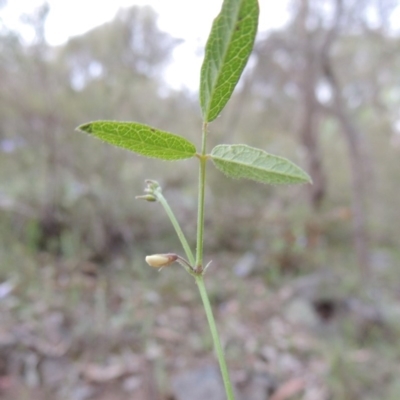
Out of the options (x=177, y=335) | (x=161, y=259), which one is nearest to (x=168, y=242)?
(x=177, y=335)

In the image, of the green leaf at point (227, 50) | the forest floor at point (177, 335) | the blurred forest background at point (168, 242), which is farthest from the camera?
the blurred forest background at point (168, 242)

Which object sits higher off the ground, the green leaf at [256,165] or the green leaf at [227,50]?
the green leaf at [227,50]

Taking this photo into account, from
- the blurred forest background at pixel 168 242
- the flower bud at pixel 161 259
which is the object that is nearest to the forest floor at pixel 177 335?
the blurred forest background at pixel 168 242

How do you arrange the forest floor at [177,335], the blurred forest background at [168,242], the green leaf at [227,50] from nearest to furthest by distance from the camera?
1. the green leaf at [227,50]
2. the forest floor at [177,335]
3. the blurred forest background at [168,242]

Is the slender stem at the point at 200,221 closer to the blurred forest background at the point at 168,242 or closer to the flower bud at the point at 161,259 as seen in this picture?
the flower bud at the point at 161,259

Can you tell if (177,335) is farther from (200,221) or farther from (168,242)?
(200,221)

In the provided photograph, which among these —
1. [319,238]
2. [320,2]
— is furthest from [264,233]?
[320,2]

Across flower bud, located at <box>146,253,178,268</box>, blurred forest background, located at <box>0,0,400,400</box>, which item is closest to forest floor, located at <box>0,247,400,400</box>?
blurred forest background, located at <box>0,0,400,400</box>
